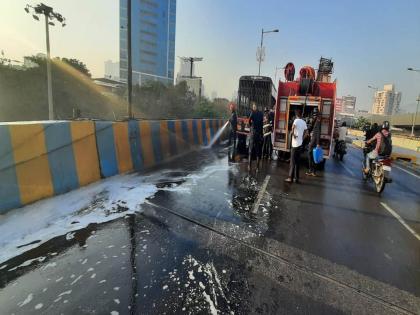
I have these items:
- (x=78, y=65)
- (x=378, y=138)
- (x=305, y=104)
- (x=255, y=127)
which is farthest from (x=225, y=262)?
(x=78, y=65)

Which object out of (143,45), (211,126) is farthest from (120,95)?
(143,45)

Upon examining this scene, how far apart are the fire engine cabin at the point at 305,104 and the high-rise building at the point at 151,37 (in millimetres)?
104776

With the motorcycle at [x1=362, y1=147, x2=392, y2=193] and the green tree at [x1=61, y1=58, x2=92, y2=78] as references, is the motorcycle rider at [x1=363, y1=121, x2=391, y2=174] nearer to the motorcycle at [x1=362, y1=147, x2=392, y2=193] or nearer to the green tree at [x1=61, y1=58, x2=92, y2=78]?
the motorcycle at [x1=362, y1=147, x2=392, y2=193]

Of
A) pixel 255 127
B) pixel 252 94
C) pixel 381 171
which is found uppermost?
pixel 252 94

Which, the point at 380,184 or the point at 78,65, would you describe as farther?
the point at 78,65

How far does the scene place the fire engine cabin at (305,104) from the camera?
10359 mm

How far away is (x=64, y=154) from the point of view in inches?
232

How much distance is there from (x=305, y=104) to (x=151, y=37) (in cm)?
12127

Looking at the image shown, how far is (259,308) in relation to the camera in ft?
9.39

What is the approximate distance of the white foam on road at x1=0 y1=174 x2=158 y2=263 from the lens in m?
4.03

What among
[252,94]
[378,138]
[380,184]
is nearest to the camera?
[380,184]

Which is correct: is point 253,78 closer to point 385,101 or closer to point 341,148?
point 341,148

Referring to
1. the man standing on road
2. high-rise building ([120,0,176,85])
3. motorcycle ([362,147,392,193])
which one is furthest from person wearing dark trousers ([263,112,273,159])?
high-rise building ([120,0,176,85])

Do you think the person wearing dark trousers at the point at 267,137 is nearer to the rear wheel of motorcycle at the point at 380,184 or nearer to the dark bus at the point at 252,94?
the dark bus at the point at 252,94
